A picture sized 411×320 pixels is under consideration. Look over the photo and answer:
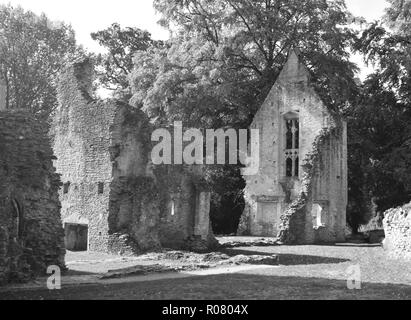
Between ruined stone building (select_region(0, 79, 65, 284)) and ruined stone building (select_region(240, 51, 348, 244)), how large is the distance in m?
17.1

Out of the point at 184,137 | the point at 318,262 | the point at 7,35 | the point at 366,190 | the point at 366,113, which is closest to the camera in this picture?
the point at 318,262

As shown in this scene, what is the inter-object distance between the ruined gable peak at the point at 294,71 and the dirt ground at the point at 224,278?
14608 mm

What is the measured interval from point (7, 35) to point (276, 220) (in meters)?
24.3

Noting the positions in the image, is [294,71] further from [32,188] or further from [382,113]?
[32,188]

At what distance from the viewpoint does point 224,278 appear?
1456 centimetres

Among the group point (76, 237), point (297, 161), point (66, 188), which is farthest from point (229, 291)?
point (297, 161)

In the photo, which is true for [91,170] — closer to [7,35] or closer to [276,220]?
[276,220]

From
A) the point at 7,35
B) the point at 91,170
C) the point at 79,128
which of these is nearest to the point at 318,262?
the point at 91,170

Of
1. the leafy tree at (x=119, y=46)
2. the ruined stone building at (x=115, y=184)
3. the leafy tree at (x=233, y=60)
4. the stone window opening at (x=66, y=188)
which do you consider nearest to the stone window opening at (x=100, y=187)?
the ruined stone building at (x=115, y=184)

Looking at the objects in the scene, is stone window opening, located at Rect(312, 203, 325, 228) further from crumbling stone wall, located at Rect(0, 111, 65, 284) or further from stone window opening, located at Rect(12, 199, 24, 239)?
stone window opening, located at Rect(12, 199, 24, 239)

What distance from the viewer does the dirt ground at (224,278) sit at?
38.5 ft

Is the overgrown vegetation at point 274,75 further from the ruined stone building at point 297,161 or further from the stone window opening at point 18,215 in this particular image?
the stone window opening at point 18,215

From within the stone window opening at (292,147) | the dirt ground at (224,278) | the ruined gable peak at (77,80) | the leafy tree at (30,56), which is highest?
the leafy tree at (30,56)

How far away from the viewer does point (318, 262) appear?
63.0 ft
